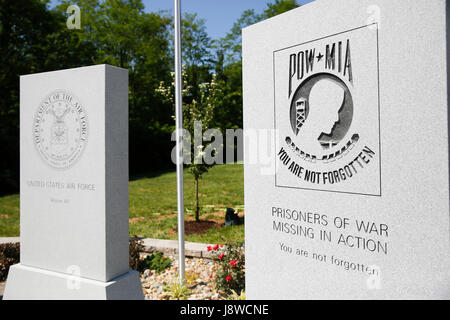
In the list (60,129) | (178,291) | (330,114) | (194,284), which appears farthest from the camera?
(194,284)

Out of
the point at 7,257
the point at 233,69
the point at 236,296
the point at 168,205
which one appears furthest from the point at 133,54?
the point at 236,296

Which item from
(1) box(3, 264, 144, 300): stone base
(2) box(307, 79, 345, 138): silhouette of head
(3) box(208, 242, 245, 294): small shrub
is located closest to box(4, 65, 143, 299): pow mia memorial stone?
(1) box(3, 264, 144, 300): stone base

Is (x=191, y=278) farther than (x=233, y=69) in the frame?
No

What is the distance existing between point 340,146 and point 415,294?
111 centimetres

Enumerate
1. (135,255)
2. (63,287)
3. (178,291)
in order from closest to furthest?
(63,287)
(178,291)
(135,255)

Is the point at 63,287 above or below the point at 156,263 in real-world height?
above

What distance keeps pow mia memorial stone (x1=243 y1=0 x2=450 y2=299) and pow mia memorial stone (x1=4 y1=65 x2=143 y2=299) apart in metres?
1.40

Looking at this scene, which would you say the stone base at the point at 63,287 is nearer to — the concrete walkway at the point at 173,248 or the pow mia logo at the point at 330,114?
the concrete walkway at the point at 173,248

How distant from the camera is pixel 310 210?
2.87 metres

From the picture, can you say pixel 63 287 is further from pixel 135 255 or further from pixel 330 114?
pixel 330 114

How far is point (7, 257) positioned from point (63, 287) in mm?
2173

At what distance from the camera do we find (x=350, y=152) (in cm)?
258
